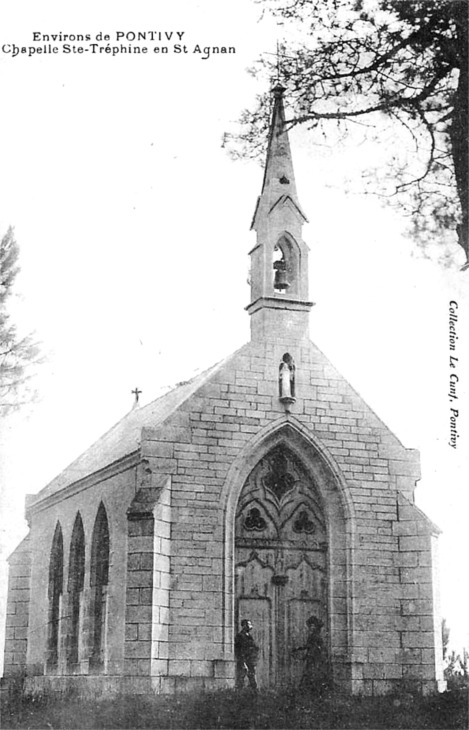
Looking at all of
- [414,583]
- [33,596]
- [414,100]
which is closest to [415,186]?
[414,100]

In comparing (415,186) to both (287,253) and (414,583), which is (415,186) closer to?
(287,253)

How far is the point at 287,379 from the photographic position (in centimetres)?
2450

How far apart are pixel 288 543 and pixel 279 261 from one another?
246 inches

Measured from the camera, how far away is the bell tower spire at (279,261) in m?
25.0

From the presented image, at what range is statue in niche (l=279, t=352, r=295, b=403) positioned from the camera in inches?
955

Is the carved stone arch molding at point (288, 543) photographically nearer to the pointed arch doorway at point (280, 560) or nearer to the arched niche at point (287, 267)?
the pointed arch doorway at point (280, 560)

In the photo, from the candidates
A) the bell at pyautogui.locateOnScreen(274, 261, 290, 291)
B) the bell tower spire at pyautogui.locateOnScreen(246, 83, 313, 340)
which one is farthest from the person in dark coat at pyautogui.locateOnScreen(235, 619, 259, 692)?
the bell at pyautogui.locateOnScreen(274, 261, 290, 291)

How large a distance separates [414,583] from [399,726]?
177 inches

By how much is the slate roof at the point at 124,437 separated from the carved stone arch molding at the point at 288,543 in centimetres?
221

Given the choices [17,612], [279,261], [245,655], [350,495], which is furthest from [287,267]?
[17,612]

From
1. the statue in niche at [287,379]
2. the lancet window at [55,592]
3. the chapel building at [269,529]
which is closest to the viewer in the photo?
the chapel building at [269,529]

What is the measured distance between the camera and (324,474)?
2456 cm

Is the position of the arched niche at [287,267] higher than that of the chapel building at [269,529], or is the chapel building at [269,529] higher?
the arched niche at [287,267]

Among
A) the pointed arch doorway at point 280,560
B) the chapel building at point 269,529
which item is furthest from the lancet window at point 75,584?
the pointed arch doorway at point 280,560
